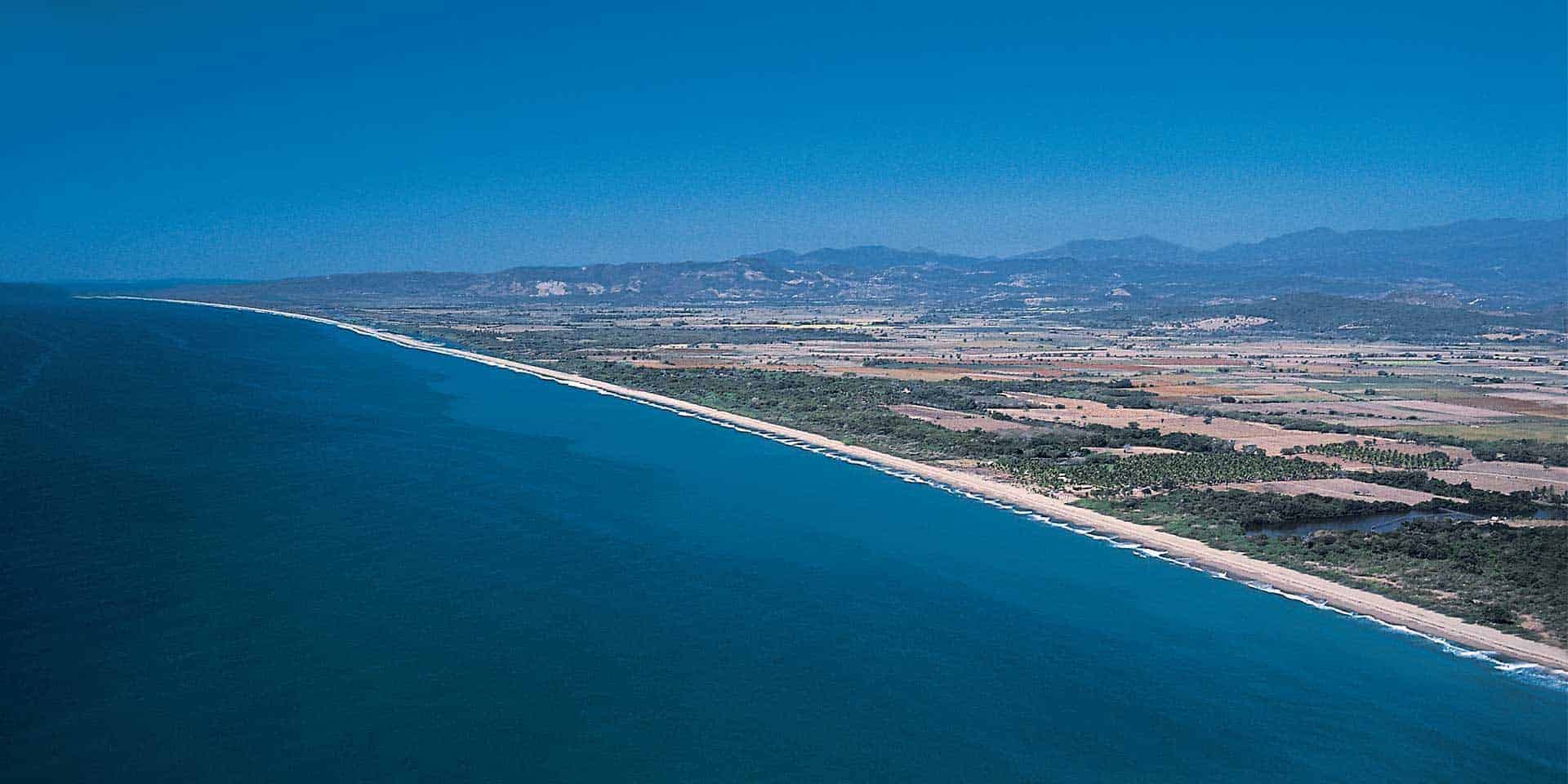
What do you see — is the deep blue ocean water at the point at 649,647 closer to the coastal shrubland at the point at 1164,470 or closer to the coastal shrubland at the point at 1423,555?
the coastal shrubland at the point at 1423,555

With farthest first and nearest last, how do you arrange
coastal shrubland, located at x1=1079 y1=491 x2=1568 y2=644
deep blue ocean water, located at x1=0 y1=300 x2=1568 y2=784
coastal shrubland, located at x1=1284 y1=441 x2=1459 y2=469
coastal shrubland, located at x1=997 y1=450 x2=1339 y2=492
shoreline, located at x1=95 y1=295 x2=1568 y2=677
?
1. coastal shrubland, located at x1=1284 y1=441 x2=1459 y2=469
2. coastal shrubland, located at x1=997 y1=450 x2=1339 y2=492
3. coastal shrubland, located at x1=1079 y1=491 x2=1568 y2=644
4. shoreline, located at x1=95 y1=295 x2=1568 y2=677
5. deep blue ocean water, located at x1=0 y1=300 x2=1568 y2=784

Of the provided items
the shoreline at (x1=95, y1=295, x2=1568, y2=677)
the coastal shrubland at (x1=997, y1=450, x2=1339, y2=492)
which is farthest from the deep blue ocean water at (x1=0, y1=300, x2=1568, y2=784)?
the coastal shrubland at (x1=997, y1=450, x2=1339, y2=492)

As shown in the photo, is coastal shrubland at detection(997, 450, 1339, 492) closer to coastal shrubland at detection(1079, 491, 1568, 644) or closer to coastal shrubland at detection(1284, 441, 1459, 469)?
coastal shrubland at detection(1284, 441, 1459, 469)

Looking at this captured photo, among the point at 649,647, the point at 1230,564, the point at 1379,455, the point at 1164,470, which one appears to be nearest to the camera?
the point at 649,647

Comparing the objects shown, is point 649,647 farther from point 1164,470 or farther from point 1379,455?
point 1379,455

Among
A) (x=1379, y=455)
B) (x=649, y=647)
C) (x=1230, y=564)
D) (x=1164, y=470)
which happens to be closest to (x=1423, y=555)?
(x=1230, y=564)

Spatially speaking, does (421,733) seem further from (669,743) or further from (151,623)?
(151,623)

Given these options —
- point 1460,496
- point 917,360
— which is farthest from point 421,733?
point 917,360

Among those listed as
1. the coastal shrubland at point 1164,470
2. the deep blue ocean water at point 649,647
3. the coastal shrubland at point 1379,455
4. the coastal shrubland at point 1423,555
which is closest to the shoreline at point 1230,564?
the coastal shrubland at point 1423,555

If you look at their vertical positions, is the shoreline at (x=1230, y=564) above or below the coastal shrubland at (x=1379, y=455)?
below
